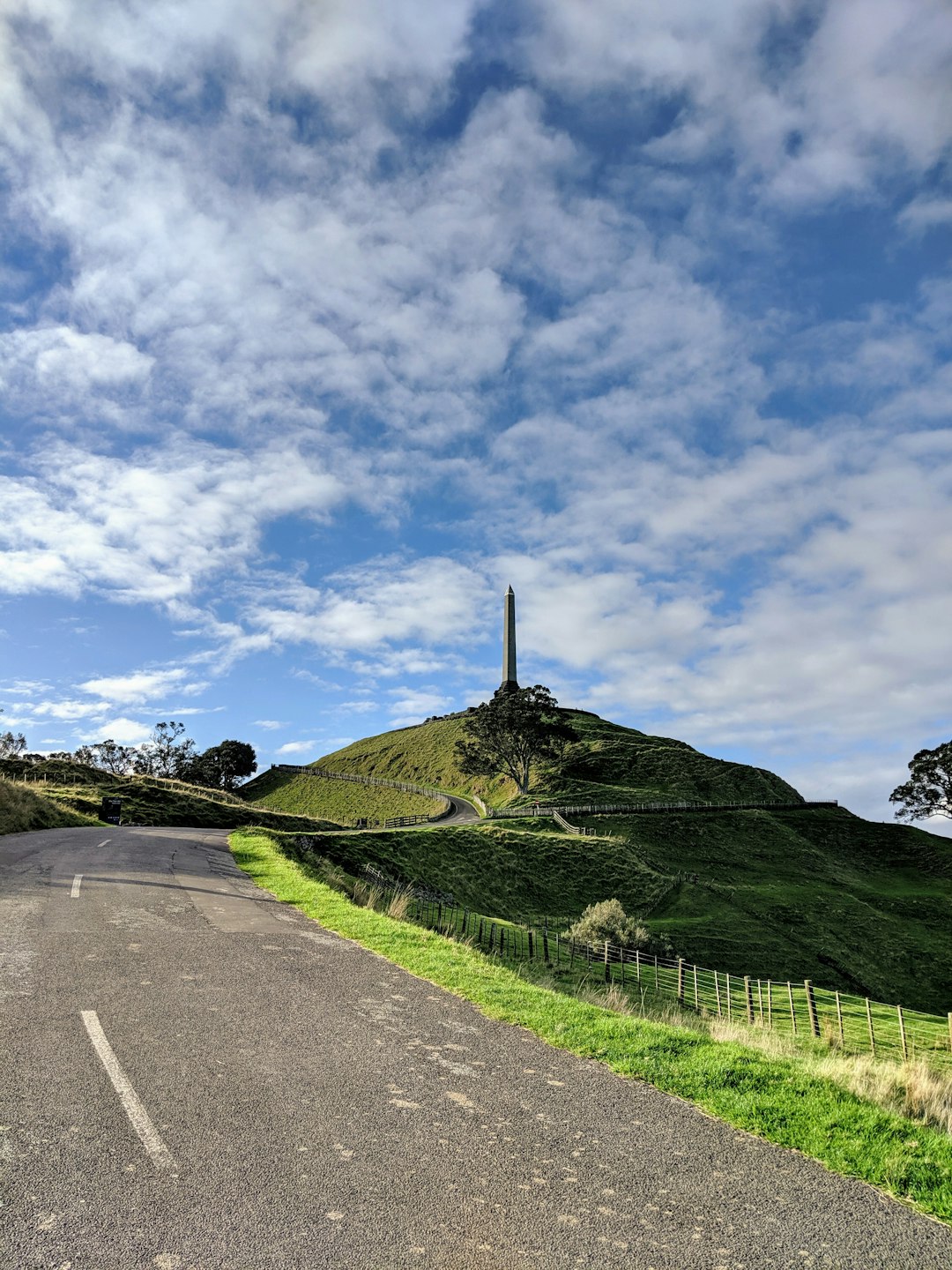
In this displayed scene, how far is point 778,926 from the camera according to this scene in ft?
156

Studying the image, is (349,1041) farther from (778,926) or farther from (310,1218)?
(778,926)

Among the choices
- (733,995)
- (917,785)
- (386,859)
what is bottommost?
(733,995)

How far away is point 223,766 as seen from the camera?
123 metres

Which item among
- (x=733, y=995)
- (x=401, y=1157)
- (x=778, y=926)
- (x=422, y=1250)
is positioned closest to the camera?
(x=422, y=1250)

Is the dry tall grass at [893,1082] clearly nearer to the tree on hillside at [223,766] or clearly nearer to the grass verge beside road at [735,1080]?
the grass verge beside road at [735,1080]

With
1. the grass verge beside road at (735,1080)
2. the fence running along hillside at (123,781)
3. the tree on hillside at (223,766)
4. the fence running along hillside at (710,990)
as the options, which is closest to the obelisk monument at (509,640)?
the tree on hillside at (223,766)

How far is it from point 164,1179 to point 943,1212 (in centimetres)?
541

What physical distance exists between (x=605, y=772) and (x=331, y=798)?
3891 centimetres

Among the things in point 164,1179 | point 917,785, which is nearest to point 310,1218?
point 164,1179

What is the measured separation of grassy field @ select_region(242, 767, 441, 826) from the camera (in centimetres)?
9344

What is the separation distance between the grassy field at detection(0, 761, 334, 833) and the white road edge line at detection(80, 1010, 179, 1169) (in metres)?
34.3

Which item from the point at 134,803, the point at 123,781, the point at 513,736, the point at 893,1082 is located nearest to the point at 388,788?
the point at 513,736

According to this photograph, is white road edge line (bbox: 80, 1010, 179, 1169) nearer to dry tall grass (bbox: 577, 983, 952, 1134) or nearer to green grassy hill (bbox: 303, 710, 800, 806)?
dry tall grass (bbox: 577, 983, 952, 1134)

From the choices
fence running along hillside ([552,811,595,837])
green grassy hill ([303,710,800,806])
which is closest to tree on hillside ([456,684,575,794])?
green grassy hill ([303,710,800,806])
